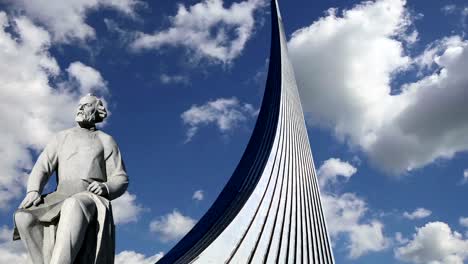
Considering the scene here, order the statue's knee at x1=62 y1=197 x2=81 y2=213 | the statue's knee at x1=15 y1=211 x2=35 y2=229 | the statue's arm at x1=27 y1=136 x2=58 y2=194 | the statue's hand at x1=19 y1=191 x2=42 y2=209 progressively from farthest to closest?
1. the statue's arm at x1=27 y1=136 x2=58 y2=194
2. the statue's hand at x1=19 y1=191 x2=42 y2=209
3. the statue's knee at x1=15 y1=211 x2=35 y2=229
4. the statue's knee at x1=62 y1=197 x2=81 y2=213

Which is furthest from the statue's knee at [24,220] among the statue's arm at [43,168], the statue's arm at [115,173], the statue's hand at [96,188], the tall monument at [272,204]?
the tall monument at [272,204]

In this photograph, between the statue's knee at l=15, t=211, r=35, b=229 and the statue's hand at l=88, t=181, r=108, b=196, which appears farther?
the statue's hand at l=88, t=181, r=108, b=196

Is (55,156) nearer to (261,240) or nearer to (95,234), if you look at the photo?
(95,234)

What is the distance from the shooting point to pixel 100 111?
16.9 ft

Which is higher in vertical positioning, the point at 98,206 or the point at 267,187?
the point at 267,187

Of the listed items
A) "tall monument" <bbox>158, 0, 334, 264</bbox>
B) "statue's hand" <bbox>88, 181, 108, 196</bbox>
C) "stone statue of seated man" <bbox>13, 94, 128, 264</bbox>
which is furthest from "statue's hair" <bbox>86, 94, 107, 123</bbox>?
"tall monument" <bbox>158, 0, 334, 264</bbox>

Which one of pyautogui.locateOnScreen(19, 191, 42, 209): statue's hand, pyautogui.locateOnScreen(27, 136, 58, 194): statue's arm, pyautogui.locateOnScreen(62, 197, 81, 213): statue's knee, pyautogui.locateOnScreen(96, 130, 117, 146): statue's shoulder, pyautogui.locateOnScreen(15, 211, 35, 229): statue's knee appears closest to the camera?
pyautogui.locateOnScreen(62, 197, 81, 213): statue's knee

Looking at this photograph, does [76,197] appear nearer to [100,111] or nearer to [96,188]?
[96,188]

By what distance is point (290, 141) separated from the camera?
25.3 meters

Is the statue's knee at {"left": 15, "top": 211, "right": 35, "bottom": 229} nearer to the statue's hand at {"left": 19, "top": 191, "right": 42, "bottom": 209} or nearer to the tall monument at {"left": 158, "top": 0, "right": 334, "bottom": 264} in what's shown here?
the statue's hand at {"left": 19, "top": 191, "right": 42, "bottom": 209}

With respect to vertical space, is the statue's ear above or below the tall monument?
below

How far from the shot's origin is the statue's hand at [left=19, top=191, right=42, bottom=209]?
4.45m

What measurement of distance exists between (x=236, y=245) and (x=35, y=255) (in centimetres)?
1626

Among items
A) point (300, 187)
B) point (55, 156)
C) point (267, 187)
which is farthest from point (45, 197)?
point (300, 187)
